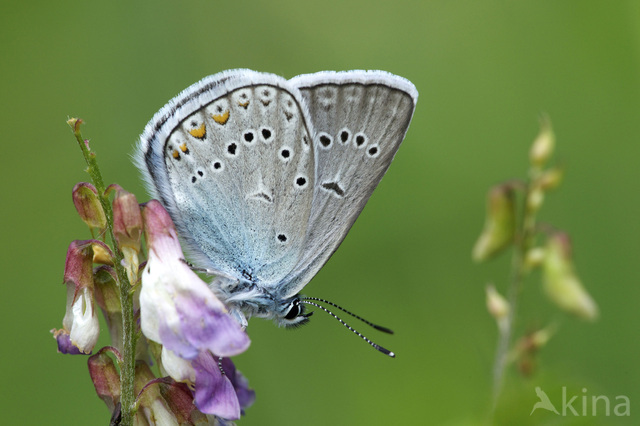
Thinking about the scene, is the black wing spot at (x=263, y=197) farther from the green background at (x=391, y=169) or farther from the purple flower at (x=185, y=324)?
the green background at (x=391, y=169)

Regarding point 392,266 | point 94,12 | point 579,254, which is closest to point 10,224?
point 94,12

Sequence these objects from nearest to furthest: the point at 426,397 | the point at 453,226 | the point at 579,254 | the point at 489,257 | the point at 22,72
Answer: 1. the point at 489,257
2. the point at 426,397
3. the point at 579,254
4. the point at 453,226
5. the point at 22,72

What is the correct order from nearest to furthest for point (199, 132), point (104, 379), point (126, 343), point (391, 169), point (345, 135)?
point (126, 343) → point (104, 379) → point (199, 132) → point (345, 135) → point (391, 169)

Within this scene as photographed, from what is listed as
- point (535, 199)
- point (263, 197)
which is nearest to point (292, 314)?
point (263, 197)

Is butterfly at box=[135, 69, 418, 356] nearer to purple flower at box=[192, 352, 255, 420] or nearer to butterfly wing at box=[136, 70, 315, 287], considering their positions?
butterfly wing at box=[136, 70, 315, 287]

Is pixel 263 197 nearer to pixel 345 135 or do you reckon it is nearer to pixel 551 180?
pixel 345 135

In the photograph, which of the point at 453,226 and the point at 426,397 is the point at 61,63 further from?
the point at 426,397

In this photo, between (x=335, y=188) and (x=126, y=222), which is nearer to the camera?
(x=126, y=222)
